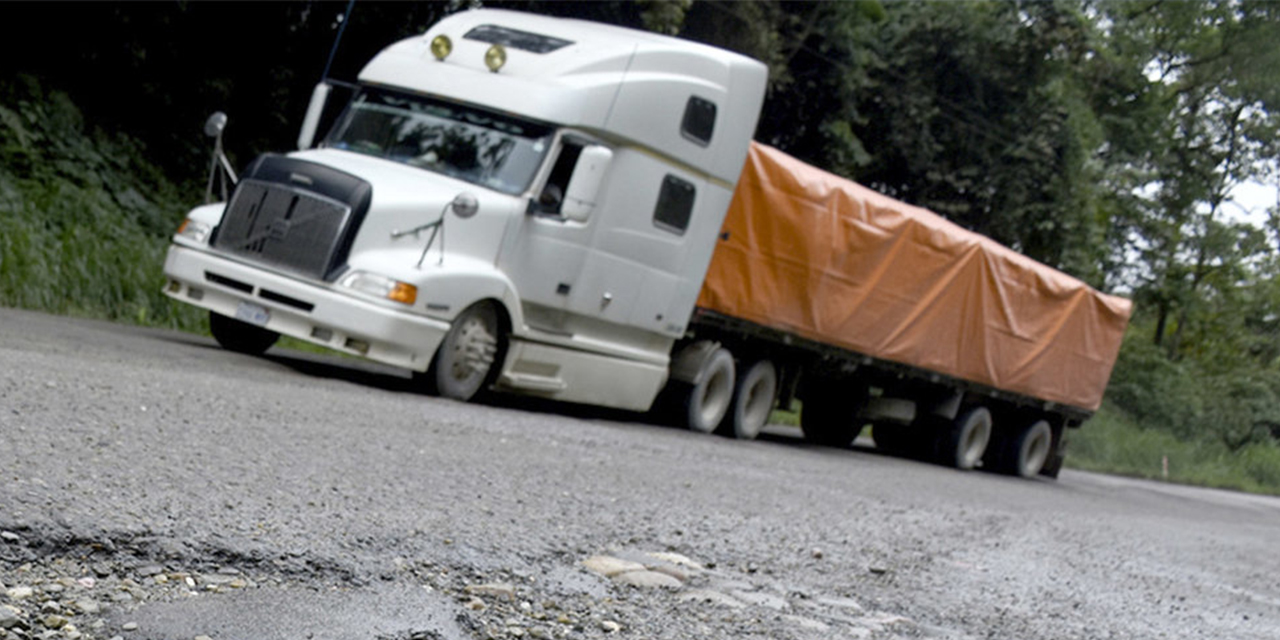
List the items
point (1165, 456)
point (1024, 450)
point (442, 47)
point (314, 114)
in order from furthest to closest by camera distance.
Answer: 1. point (1165, 456)
2. point (1024, 450)
3. point (314, 114)
4. point (442, 47)

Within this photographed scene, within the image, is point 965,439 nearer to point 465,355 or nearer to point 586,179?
point 586,179

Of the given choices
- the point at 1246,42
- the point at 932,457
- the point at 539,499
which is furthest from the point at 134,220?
the point at 1246,42

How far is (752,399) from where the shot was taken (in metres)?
16.4

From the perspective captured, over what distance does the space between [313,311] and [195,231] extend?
142 centimetres

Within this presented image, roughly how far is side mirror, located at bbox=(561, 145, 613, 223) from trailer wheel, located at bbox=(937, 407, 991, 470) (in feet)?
28.1

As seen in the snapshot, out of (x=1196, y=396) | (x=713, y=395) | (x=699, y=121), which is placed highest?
(x=699, y=121)

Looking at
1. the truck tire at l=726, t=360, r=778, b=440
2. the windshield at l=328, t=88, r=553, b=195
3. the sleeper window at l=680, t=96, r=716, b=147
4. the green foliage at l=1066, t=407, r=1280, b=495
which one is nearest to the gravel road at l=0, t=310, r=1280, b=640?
the windshield at l=328, t=88, r=553, b=195

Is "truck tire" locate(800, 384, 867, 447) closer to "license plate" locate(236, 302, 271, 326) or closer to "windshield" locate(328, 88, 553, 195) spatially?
"windshield" locate(328, 88, 553, 195)

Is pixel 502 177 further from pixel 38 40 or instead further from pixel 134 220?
pixel 38 40

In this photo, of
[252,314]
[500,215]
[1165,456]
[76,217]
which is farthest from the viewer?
[1165,456]

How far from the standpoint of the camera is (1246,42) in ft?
A: 75.3

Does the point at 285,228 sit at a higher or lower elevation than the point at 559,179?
lower

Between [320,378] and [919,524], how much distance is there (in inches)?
188

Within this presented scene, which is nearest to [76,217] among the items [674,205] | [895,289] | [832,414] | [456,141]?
[456,141]
